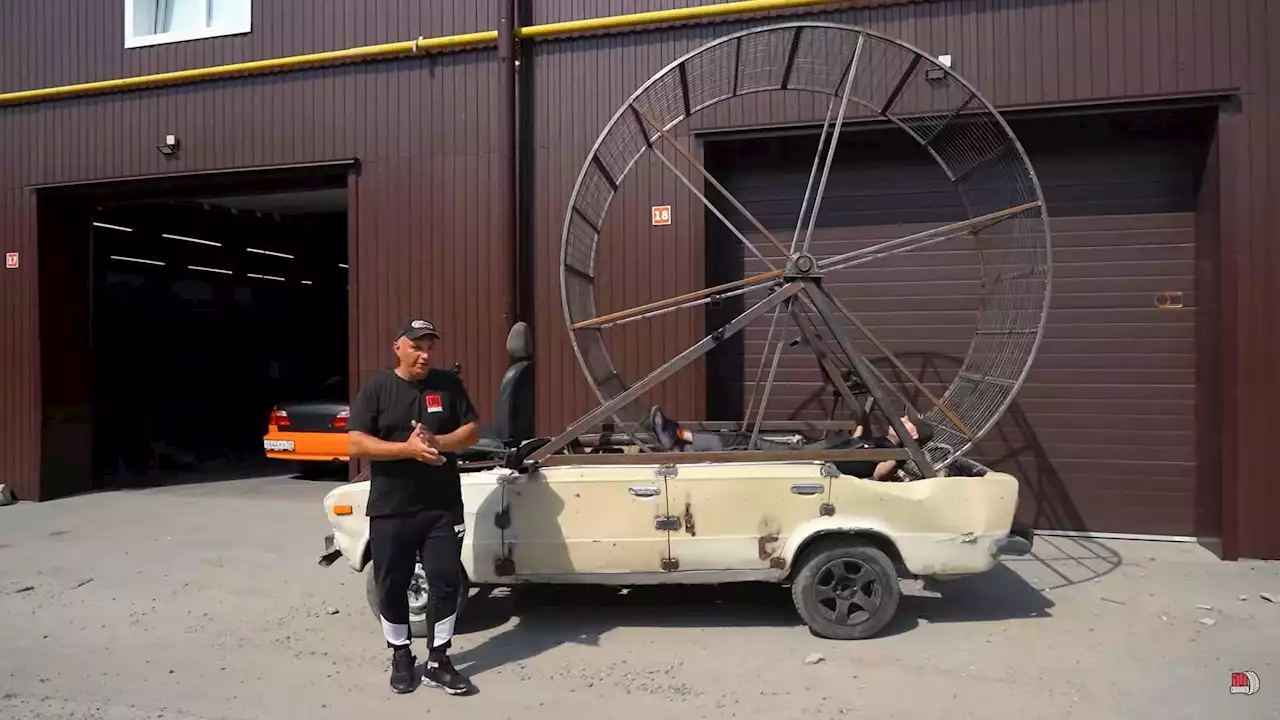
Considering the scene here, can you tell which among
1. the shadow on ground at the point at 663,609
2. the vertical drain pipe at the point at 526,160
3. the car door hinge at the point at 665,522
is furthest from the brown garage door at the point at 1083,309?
the car door hinge at the point at 665,522

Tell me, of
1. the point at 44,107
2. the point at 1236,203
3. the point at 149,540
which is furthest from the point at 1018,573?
the point at 44,107

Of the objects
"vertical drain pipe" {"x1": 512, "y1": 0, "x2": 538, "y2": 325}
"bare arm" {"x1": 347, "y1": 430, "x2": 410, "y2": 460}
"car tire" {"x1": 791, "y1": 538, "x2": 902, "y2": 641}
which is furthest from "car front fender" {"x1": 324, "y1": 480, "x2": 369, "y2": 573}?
"vertical drain pipe" {"x1": 512, "y1": 0, "x2": 538, "y2": 325}

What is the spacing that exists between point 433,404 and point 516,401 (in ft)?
2.63

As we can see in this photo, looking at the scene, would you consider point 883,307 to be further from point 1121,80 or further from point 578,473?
point 578,473

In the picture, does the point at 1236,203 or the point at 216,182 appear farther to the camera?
the point at 216,182

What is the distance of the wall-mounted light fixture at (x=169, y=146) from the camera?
9.14 m

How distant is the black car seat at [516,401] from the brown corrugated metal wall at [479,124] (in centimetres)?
279

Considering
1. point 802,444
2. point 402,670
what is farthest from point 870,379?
point 402,670

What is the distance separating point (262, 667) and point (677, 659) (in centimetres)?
229

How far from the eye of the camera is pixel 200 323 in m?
15.6

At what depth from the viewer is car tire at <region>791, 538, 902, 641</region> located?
4.80 meters

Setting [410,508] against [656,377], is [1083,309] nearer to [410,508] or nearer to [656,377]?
[656,377]

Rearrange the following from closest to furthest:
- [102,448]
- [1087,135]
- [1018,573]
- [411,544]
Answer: [411,544] → [1018,573] → [1087,135] → [102,448]

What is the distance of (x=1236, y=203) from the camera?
6.59m
